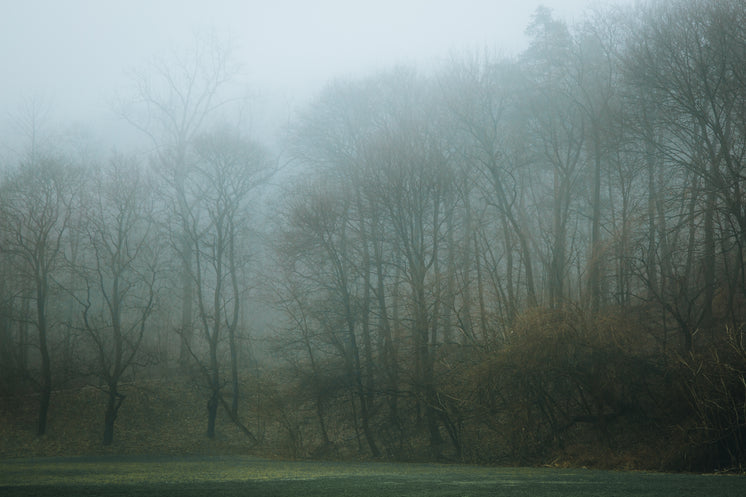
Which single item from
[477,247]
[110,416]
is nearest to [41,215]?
[110,416]

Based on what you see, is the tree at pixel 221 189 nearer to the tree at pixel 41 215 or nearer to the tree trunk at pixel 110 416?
the tree trunk at pixel 110 416

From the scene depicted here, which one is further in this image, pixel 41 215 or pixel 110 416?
pixel 41 215

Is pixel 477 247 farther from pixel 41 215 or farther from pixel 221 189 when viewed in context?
pixel 41 215

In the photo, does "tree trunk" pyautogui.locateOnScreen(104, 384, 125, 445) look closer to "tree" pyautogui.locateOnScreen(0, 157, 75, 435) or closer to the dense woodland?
the dense woodland

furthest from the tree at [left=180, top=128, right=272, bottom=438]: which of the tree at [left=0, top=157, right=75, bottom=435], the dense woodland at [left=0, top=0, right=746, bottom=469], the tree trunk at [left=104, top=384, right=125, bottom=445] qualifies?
the tree at [left=0, top=157, right=75, bottom=435]

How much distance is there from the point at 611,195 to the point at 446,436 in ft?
37.6

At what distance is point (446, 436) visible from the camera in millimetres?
22141

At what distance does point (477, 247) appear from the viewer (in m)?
25.2

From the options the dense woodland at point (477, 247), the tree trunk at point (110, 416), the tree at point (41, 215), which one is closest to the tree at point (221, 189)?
the dense woodland at point (477, 247)

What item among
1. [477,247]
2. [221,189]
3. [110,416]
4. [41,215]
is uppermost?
[221,189]

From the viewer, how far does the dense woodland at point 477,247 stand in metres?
16.5

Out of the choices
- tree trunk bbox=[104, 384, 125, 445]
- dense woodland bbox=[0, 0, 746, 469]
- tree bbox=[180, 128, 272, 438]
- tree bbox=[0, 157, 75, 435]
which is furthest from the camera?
tree bbox=[180, 128, 272, 438]

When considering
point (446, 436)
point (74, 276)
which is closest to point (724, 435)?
point (446, 436)

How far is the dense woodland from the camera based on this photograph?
16.5m
